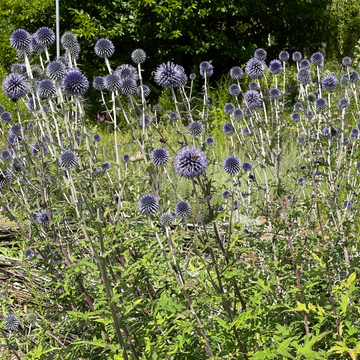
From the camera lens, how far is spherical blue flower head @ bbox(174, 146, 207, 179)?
203cm

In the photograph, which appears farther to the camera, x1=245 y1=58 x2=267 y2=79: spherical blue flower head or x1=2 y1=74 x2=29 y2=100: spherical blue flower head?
x1=245 y1=58 x2=267 y2=79: spherical blue flower head

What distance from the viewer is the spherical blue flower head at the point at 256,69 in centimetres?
397

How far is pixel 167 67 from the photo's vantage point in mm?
2783

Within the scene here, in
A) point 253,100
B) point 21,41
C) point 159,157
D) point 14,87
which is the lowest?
point 159,157

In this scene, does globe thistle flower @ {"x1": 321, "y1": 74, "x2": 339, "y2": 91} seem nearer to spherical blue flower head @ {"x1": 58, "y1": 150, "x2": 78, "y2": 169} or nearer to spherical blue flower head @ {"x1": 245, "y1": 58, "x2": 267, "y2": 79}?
spherical blue flower head @ {"x1": 245, "y1": 58, "x2": 267, "y2": 79}

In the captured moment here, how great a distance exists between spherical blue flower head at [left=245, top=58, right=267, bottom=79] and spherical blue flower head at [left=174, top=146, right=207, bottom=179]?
6.86 feet

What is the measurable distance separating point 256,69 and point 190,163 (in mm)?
2274

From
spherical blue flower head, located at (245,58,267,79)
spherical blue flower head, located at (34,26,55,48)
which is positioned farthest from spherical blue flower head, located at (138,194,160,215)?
spherical blue flower head, located at (245,58,267,79)

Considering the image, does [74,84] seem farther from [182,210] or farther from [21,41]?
[182,210]

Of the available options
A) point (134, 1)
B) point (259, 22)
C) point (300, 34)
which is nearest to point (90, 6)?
point (134, 1)

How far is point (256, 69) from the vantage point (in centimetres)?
402

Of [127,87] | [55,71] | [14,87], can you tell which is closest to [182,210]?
[127,87]

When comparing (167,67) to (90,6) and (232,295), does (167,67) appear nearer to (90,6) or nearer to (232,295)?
(232,295)

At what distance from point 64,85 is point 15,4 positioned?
36.8 feet
